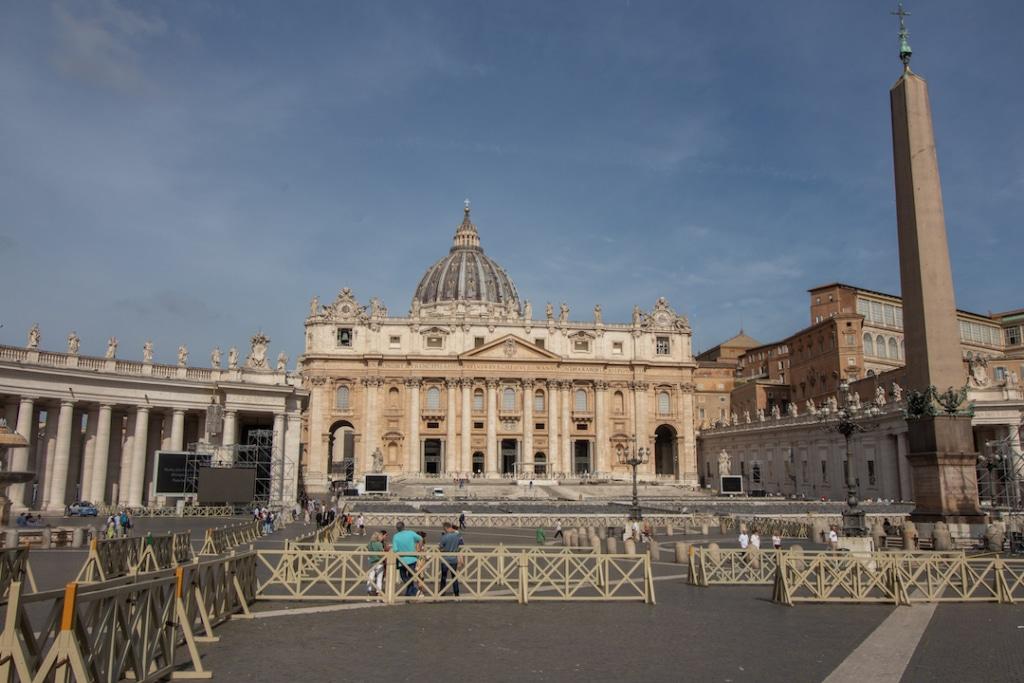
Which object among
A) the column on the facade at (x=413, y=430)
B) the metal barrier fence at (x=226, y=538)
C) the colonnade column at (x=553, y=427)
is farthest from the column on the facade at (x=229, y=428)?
the colonnade column at (x=553, y=427)

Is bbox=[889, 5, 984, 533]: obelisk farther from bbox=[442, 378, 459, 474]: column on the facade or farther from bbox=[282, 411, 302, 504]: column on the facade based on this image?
bbox=[442, 378, 459, 474]: column on the facade

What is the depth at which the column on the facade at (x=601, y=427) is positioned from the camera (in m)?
76.8

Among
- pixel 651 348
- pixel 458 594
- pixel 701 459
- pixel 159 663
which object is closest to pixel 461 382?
pixel 651 348

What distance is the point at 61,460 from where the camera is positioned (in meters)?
38.3

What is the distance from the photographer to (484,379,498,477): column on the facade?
74.7 meters

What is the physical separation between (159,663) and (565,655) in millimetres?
4619

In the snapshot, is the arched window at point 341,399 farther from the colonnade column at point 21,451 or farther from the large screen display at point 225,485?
the large screen display at point 225,485

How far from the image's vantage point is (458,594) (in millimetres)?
14070

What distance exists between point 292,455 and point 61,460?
42.3ft

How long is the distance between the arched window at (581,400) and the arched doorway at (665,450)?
8.51 metres

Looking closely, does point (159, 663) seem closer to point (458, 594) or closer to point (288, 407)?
point (458, 594)

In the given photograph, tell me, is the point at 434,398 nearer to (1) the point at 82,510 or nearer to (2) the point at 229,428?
(2) the point at 229,428

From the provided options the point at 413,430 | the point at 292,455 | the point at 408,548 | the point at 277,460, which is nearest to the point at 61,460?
the point at 277,460

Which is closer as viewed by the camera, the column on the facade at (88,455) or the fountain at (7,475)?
the fountain at (7,475)
